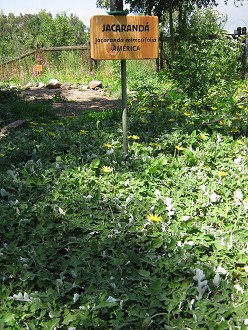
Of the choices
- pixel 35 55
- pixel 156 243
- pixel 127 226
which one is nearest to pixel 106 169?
pixel 127 226

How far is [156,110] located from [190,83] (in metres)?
1.86

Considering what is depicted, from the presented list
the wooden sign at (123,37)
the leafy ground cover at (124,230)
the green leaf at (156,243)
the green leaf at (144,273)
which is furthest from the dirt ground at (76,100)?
the green leaf at (144,273)

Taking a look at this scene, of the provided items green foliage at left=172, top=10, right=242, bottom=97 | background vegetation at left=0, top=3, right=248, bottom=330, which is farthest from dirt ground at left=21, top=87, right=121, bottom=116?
background vegetation at left=0, top=3, right=248, bottom=330

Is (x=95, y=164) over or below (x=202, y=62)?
below

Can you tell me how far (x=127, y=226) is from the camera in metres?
2.75

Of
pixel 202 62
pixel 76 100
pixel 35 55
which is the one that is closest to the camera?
pixel 202 62

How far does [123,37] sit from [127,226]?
5.90 ft

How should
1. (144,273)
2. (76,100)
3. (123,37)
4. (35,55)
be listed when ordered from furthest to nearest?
(35,55)
(76,100)
(123,37)
(144,273)

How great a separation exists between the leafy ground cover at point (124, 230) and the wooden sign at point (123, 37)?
93 cm

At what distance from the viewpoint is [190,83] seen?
7254mm

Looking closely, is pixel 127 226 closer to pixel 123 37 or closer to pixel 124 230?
pixel 124 230

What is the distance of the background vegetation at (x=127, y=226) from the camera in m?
2.01

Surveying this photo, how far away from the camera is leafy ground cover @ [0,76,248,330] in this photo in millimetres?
2000

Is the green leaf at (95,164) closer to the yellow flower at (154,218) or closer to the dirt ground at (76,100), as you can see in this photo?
the yellow flower at (154,218)
